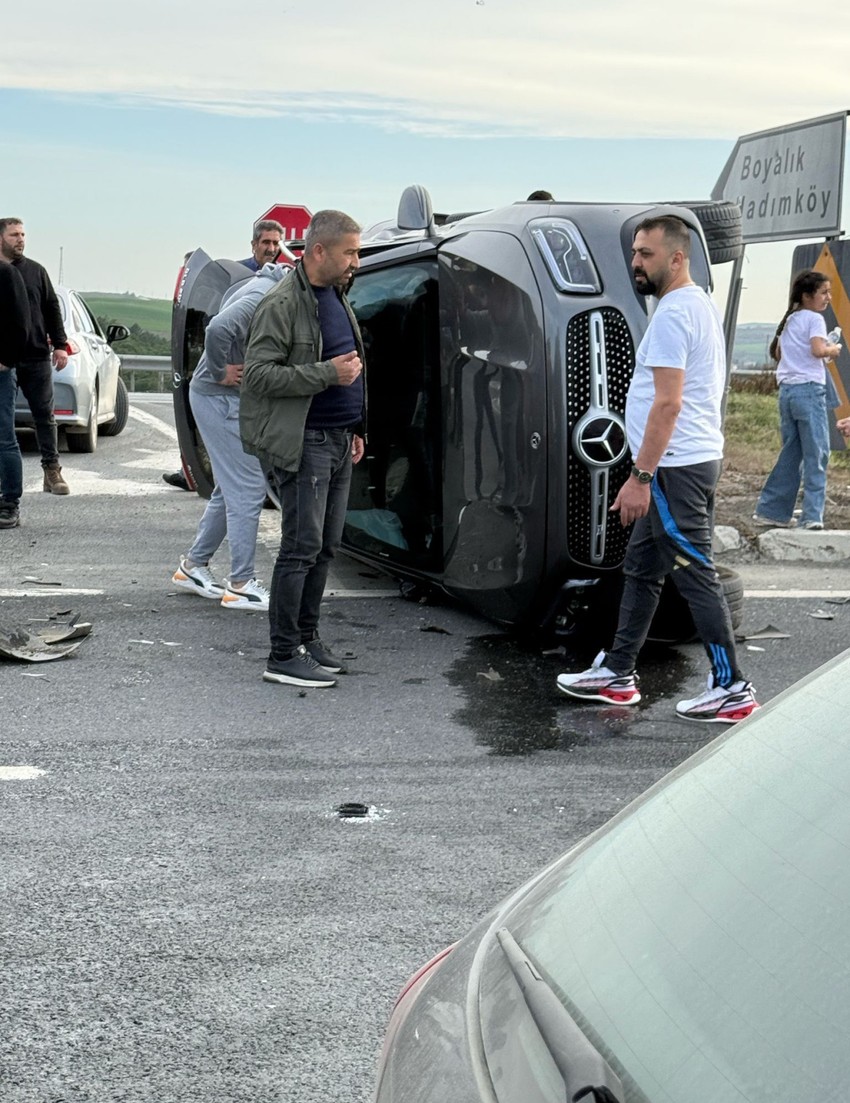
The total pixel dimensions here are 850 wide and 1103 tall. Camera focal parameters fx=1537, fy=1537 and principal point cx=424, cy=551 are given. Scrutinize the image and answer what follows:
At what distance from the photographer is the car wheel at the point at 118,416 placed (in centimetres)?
Result: 1750

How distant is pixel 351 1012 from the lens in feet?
11.1

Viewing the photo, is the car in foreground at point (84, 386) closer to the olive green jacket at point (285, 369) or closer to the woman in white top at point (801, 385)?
the woman in white top at point (801, 385)

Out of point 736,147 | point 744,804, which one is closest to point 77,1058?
point 744,804

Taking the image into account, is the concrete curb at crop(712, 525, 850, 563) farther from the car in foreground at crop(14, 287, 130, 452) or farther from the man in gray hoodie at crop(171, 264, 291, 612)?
the car in foreground at crop(14, 287, 130, 452)

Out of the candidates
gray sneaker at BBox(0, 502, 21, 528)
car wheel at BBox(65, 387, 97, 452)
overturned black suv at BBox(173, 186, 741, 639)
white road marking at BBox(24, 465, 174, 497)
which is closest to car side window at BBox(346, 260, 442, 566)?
overturned black suv at BBox(173, 186, 741, 639)

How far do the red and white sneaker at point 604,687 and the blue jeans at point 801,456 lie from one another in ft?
14.2

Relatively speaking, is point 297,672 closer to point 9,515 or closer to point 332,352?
point 332,352

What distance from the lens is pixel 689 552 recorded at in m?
Answer: 5.82

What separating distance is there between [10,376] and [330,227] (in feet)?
17.2

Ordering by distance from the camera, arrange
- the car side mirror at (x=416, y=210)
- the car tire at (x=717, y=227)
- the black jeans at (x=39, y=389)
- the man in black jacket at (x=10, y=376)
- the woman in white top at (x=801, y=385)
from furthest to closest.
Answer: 1. the black jeans at (x=39, y=389)
2. the man in black jacket at (x=10, y=376)
3. the woman in white top at (x=801, y=385)
4. the car side mirror at (x=416, y=210)
5. the car tire at (x=717, y=227)

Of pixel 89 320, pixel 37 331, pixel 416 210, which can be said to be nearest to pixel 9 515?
pixel 37 331

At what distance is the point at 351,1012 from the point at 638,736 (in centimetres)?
256

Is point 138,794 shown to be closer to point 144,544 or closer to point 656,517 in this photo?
point 656,517

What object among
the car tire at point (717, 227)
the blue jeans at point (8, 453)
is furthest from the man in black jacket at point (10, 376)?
the car tire at point (717, 227)
